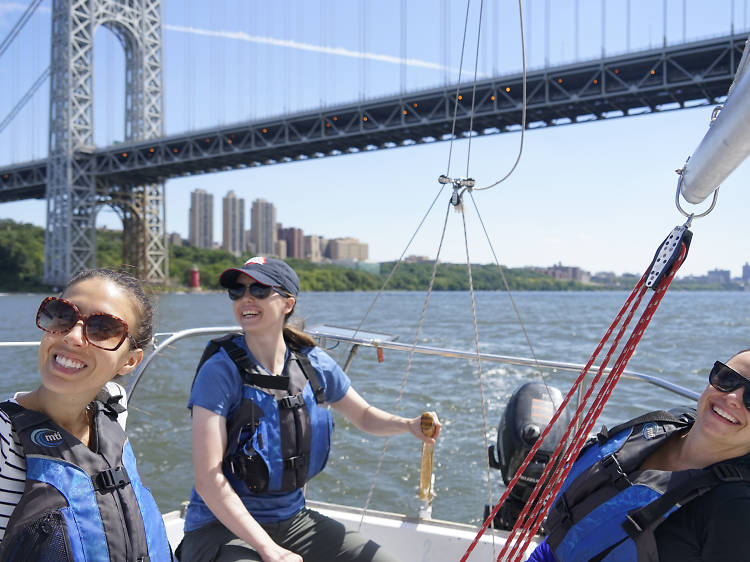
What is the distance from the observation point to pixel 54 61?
102 feet

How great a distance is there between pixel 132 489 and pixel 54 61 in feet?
118

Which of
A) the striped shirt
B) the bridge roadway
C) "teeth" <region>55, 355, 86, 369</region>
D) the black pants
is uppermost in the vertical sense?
the bridge roadway

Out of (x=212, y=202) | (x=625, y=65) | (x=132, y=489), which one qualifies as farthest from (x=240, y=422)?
(x=212, y=202)

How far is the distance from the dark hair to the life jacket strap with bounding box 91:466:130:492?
21 centimetres

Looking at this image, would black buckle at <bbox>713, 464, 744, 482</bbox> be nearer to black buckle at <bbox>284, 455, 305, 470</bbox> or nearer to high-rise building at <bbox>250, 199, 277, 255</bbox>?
black buckle at <bbox>284, 455, 305, 470</bbox>

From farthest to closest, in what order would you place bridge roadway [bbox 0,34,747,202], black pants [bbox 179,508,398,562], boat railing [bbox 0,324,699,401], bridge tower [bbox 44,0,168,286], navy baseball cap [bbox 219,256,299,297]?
bridge tower [bbox 44,0,168,286], bridge roadway [bbox 0,34,747,202], boat railing [bbox 0,324,699,401], navy baseball cap [bbox 219,256,299,297], black pants [bbox 179,508,398,562]

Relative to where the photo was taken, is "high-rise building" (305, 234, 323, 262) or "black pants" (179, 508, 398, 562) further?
"high-rise building" (305, 234, 323, 262)

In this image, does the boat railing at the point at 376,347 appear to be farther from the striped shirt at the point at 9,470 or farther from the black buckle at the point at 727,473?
the striped shirt at the point at 9,470

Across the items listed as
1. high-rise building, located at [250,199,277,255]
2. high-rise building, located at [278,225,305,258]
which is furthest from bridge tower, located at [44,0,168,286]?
high-rise building, located at [250,199,277,255]

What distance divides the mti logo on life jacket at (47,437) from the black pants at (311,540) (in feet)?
2.11

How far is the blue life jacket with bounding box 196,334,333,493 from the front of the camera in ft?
4.86

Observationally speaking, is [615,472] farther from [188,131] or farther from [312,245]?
[312,245]

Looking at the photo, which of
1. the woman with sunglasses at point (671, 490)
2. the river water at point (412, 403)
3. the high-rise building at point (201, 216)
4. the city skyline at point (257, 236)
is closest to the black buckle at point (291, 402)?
the river water at point (412, 403)

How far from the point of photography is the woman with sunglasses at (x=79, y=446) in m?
0.86
